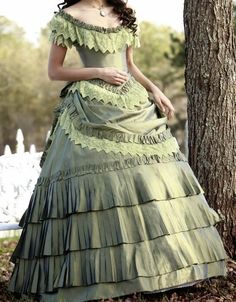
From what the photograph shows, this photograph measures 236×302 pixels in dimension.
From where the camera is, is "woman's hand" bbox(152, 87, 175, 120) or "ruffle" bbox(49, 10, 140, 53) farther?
"woman's hand" bbox(152, 87, 175, 120)

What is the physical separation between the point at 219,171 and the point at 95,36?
1.38 metres

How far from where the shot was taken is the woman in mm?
4188

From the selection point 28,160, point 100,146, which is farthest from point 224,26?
point 28,160

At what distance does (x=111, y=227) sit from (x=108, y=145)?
44cm

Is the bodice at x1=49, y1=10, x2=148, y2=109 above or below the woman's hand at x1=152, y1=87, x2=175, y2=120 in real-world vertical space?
above

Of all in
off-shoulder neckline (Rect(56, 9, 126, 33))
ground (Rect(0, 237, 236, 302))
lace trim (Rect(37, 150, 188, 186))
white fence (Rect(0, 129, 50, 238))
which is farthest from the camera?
white fence (Rect(0, 129, 50, 238))

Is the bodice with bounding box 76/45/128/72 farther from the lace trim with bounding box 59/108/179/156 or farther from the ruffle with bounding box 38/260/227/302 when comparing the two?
the ruffle with bounding box 38/260/227/302

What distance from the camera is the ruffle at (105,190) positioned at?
422 centimetres

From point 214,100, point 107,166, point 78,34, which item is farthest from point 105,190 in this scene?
point 214,100

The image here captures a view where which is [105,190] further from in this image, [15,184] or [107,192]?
[15,184]

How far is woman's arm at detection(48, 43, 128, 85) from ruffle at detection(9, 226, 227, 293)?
0.91 m

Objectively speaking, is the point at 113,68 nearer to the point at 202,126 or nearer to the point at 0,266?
the point at 202,126

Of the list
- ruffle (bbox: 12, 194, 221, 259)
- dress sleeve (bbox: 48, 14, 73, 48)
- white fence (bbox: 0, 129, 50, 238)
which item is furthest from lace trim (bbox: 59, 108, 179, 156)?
white fence (bbox: 0, 129, 50, 238)

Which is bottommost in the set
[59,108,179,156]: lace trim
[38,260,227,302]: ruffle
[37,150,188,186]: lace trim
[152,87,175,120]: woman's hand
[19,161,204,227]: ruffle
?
[38,260,227,302]: ruffle
